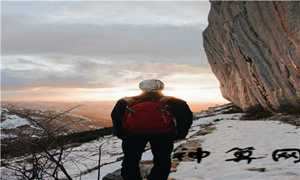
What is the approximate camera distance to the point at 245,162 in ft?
39.7

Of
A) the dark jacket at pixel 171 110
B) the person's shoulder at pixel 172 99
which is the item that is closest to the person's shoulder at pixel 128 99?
the dark jacket at pixel 171 110

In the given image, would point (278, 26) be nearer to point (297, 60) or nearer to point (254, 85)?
point (297, 60)

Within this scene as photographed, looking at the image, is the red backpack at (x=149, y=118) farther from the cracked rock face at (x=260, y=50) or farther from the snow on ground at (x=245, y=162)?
the cracked rock face at (x=260, y=50)

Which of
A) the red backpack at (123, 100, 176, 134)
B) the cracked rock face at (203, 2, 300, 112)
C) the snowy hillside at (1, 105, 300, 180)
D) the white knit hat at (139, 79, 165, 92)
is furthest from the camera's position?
the cracked rock face at (203, 2, 300, 112)

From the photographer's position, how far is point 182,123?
310 inches

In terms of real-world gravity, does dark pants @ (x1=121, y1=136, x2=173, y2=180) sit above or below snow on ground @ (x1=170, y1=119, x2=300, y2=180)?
above

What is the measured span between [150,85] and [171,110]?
1.71ft

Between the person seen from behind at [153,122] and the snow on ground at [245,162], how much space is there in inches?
104

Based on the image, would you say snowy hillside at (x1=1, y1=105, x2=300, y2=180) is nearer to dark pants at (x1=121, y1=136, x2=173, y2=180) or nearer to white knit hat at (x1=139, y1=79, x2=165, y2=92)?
dark pants at (x1=121, y1=136, x2=173, y2=180)

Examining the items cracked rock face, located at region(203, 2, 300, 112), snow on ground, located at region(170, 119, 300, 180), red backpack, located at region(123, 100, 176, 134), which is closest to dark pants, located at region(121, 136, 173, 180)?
red backpack, located at region(123, 100, 176, 134)

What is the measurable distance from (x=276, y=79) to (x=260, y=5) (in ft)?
14.8

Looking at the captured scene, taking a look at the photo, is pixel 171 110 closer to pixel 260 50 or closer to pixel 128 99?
pixel 128 99

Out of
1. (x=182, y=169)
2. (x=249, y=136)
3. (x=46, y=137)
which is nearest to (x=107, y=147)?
(x=249, y=136)

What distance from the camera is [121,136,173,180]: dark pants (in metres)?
7.95
